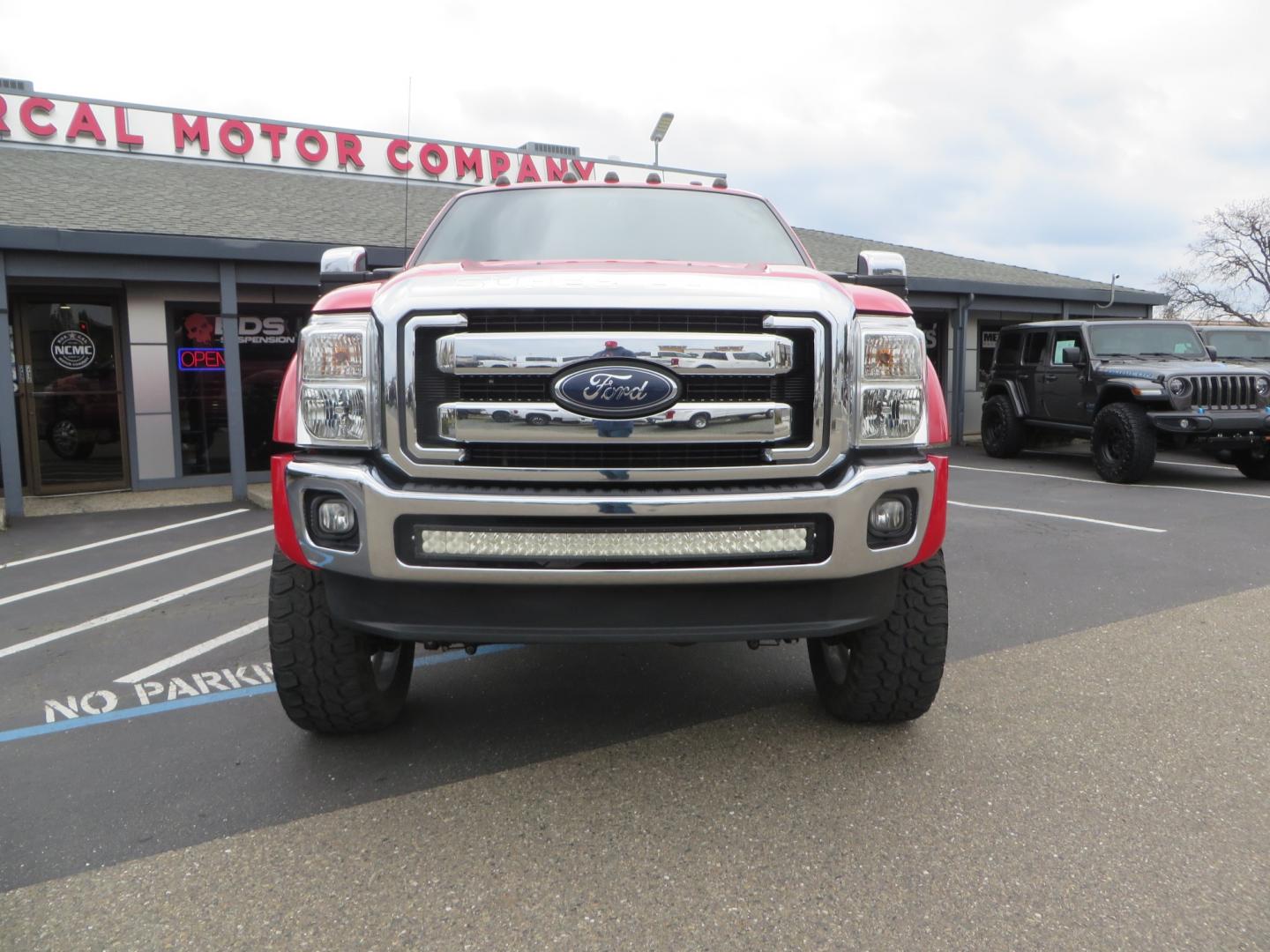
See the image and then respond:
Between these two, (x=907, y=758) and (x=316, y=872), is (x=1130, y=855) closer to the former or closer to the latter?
(x=907, y=758)

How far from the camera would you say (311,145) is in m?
17.2

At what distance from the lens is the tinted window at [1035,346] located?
12453mm

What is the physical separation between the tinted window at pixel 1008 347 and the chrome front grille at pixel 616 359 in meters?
12.0

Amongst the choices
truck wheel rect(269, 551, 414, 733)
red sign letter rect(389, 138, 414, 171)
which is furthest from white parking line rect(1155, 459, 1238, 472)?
red sign letter rect(389, 138, 414, 171)

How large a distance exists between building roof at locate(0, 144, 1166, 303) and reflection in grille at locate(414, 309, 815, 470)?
5.64 metres

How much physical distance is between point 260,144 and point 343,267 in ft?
51.4

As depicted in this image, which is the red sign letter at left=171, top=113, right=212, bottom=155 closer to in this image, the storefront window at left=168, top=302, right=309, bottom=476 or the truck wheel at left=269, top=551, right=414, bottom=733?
the storefront window at left=168, top=302, right=309, bottom=476

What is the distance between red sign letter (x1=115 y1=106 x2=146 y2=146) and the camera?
50.9ft

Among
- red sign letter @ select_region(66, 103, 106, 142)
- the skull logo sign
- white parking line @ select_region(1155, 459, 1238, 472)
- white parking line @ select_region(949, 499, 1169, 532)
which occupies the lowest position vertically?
white parking line @ select_region(949, 499, 1169, 532)

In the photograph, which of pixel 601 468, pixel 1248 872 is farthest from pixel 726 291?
pixel 1248 872

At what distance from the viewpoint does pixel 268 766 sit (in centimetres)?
287

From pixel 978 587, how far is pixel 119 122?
16.7 metres

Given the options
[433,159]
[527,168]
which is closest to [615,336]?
[433,159]

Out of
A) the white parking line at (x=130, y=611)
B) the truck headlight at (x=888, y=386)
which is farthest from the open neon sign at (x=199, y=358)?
the truck headlight at (x=888, y=386)
